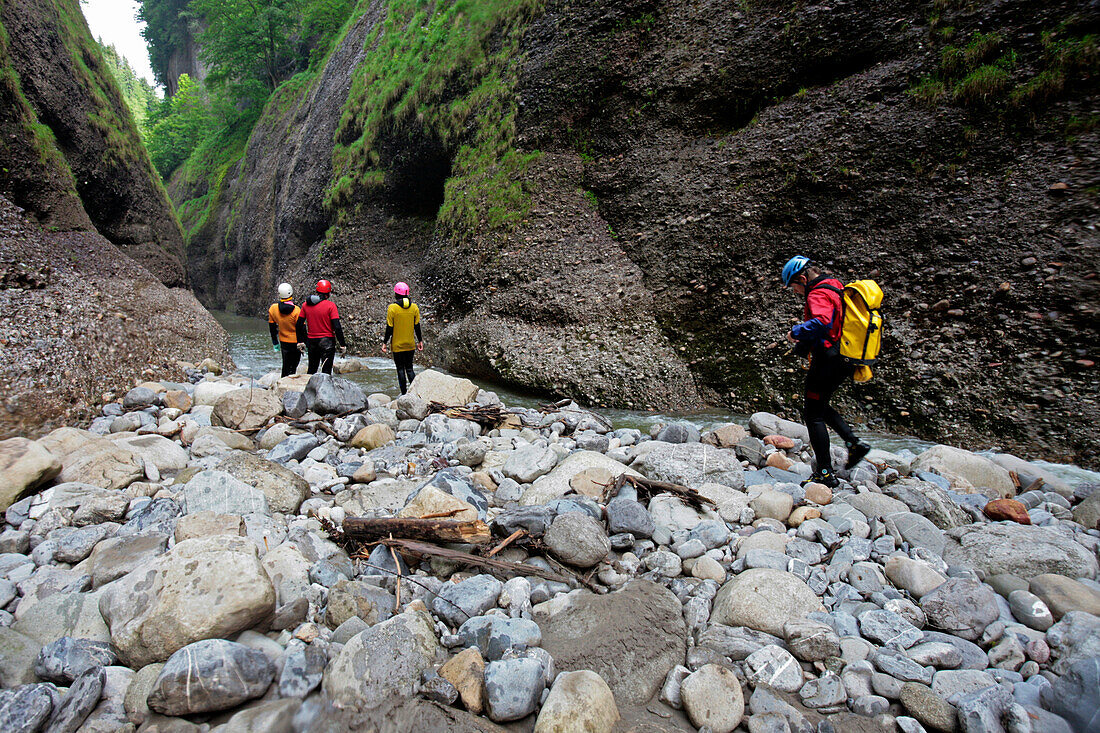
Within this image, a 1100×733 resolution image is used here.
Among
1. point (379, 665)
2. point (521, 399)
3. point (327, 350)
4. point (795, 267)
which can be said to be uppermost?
point (795, 267)

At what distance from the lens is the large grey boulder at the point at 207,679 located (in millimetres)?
2447

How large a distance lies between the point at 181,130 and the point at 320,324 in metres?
44.2

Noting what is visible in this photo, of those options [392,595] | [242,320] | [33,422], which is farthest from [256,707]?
[242,320]

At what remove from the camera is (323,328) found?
361 inches

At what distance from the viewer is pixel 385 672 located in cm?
268

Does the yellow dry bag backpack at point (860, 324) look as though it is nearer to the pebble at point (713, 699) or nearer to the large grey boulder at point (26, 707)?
the pebble at point (713, 699)

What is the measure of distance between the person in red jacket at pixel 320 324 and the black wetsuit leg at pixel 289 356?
0.41m

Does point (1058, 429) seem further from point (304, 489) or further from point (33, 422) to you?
point (33, 422)

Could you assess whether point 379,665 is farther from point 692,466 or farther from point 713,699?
point 692,466

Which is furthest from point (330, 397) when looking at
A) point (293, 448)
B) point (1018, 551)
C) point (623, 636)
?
point (1018, 551)

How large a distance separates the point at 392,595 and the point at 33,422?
258 inches

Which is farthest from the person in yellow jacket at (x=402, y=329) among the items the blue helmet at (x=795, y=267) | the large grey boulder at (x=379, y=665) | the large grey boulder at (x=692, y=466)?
the large grey boulder at (x=379, y=665)

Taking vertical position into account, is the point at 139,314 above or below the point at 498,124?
below

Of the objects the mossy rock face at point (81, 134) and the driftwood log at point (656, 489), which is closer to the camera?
the driftwood log at point (656, 489)
